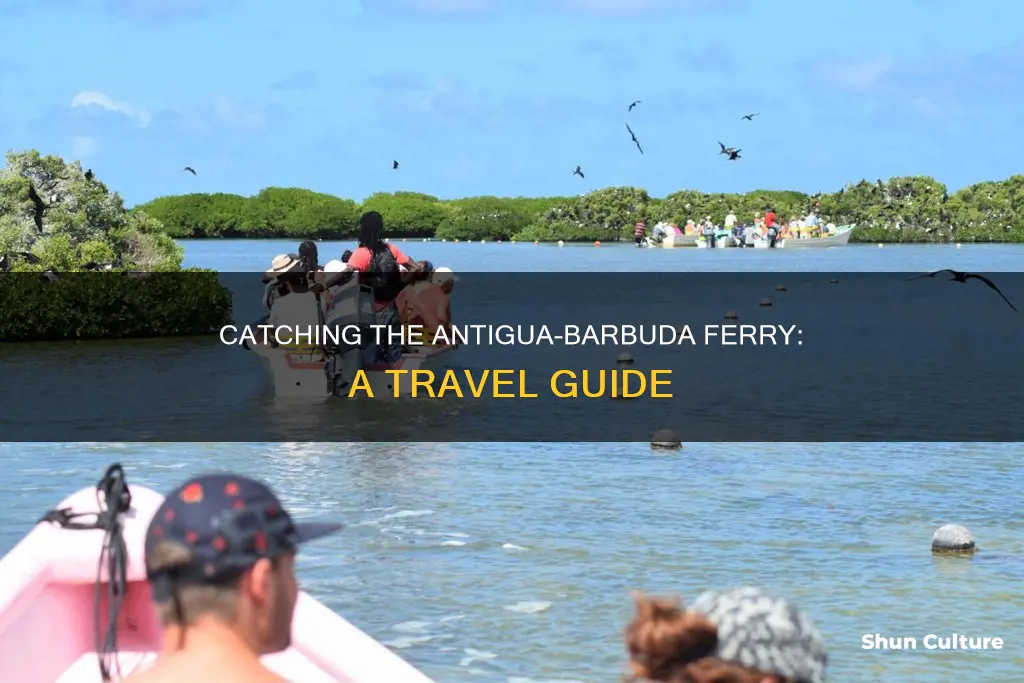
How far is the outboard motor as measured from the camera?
16.9m

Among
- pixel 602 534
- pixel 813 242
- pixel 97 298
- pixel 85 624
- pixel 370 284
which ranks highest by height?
pixel 813 242

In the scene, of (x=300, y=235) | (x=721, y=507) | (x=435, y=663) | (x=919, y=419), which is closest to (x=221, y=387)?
(x=919, y=419)

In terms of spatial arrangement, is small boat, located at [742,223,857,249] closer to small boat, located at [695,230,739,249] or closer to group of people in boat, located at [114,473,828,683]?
small boat, located at [695,230,739,249]

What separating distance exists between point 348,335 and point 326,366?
1019 mm

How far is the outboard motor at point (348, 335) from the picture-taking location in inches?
665

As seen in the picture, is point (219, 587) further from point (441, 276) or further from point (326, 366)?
point (326, 366)

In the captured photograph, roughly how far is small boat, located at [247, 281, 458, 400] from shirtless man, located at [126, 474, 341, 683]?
14.4 metres

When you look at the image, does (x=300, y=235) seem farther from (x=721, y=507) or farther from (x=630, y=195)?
(x=721, y=507)

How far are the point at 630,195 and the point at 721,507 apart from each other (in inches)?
5862

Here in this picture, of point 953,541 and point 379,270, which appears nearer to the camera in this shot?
point 953,541

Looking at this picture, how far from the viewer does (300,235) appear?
155875 mm

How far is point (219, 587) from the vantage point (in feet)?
9.73
